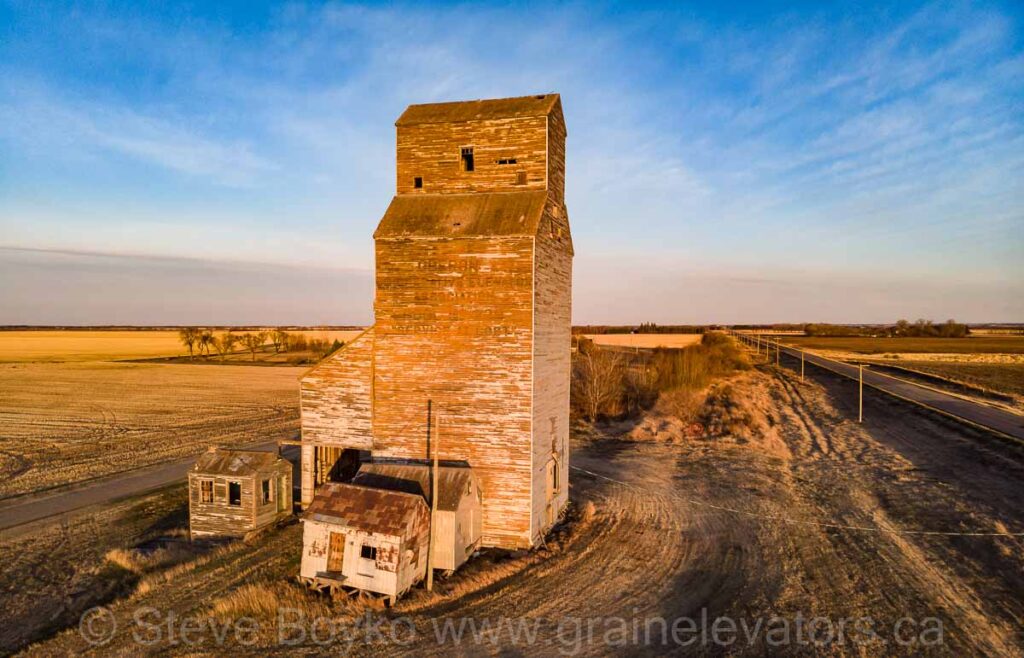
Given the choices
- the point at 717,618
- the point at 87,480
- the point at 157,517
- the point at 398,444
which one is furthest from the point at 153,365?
the point at 717,618

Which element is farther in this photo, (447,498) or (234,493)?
(234,493)

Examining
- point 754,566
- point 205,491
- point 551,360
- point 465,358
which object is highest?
point 465,358

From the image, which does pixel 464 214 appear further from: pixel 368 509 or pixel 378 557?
pixel 378 557

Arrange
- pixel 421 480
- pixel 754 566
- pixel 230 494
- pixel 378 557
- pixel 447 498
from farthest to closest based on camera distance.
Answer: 1. pixel 230 494
2. pixel 421 480
3. pixel 754 566
4. pixel 447 498
5. pixel 378 557

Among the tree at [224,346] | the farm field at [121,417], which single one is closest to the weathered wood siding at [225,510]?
the farm field at [121,417]

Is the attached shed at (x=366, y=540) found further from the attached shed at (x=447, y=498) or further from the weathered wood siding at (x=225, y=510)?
the weathered wood siding at (x=225, y=510)

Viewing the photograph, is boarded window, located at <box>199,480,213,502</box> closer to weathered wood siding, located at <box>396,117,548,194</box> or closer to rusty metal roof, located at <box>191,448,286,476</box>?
rusty metal roof, located at <box>191,448,286,476</box>

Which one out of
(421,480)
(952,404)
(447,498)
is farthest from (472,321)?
(952,404)
